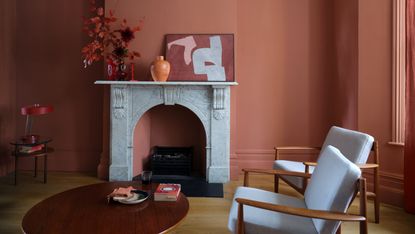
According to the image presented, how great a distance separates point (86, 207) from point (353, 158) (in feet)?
6.92

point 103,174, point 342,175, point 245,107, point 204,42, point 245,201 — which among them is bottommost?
point 103,174

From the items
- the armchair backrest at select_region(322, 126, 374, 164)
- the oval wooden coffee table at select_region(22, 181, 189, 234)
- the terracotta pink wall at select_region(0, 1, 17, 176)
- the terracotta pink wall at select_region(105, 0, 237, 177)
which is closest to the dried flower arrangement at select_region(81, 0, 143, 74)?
the terracotta pink wall at select_region(105, 0, 237, 177)

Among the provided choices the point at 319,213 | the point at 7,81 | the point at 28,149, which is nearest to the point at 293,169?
the point at 319,213

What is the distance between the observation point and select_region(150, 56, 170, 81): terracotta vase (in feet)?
11.5

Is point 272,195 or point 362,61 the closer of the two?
point 272,195

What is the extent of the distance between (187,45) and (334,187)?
9.26ft

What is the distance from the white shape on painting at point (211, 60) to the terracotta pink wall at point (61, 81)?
1.46m

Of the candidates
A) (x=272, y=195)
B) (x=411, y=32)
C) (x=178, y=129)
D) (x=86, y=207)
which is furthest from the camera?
(x=178, y=129)

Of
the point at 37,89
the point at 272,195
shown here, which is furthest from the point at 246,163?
the point at 37,89

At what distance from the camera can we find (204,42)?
12.4 feet

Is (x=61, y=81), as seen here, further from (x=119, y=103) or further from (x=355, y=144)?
(x=355, y=144)

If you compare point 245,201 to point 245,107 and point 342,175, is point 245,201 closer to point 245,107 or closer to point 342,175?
point 342,175

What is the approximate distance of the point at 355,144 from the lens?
2.41 meters

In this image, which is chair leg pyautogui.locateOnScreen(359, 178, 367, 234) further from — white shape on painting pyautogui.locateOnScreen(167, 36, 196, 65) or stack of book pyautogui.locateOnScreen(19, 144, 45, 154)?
stack of book pyautogui.locateOnScreen(19, 144, 45, 154)
